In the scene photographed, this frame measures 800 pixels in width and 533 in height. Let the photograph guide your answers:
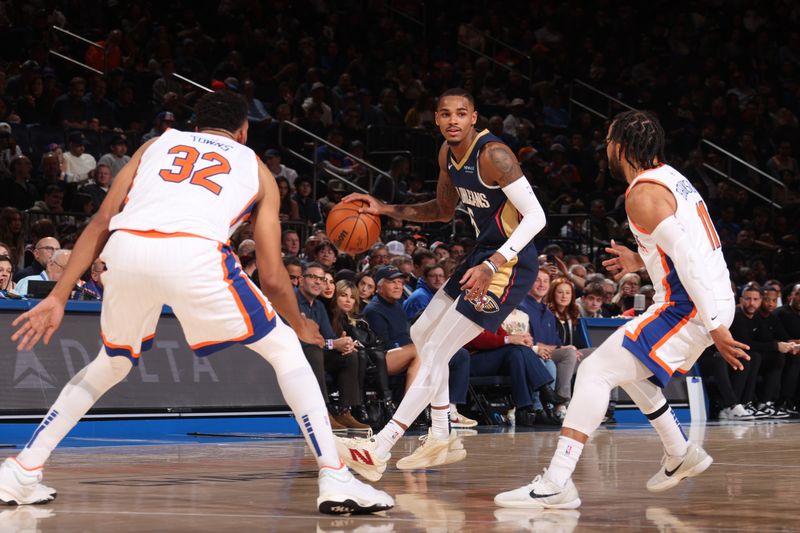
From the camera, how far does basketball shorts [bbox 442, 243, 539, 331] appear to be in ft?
21.2

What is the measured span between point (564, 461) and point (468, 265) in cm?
191

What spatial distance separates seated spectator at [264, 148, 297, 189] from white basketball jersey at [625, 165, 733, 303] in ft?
32.2

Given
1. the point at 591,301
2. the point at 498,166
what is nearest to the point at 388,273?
the point at 591,301

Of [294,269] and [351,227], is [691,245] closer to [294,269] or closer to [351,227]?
[351,227]

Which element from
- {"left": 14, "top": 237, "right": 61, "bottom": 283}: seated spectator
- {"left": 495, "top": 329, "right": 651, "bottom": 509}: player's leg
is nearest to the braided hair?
{"left": 495, "top": 329, "right": 651, "bottom": 509}: player's leg

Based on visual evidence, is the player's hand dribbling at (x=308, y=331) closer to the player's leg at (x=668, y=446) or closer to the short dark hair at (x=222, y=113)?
the short dark hair at (x=222, y=113)

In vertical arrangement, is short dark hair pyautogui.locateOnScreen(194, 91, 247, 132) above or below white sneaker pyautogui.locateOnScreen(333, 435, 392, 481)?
above

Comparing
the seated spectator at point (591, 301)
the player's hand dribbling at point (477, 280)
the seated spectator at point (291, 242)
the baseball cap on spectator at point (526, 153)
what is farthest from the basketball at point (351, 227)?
the baseball cap on spectator at point (526, 153)

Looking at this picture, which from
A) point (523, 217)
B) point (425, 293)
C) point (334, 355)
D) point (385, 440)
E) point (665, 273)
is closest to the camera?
point (665, 273)

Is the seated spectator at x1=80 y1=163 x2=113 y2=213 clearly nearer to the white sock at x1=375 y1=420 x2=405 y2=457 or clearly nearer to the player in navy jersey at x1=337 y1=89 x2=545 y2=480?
the player in navy jersey at x1=337 y1=89 x2=545 y2=480

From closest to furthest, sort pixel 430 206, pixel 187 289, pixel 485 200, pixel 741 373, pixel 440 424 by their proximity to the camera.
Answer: pixel 187 289 < pixel 485 200 < pixel 440 424 < pixel 430 206 < pixel 741 373

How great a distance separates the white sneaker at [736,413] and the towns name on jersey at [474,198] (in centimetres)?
735

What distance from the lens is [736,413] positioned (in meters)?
13.0

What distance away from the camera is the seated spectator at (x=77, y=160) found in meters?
13.5
